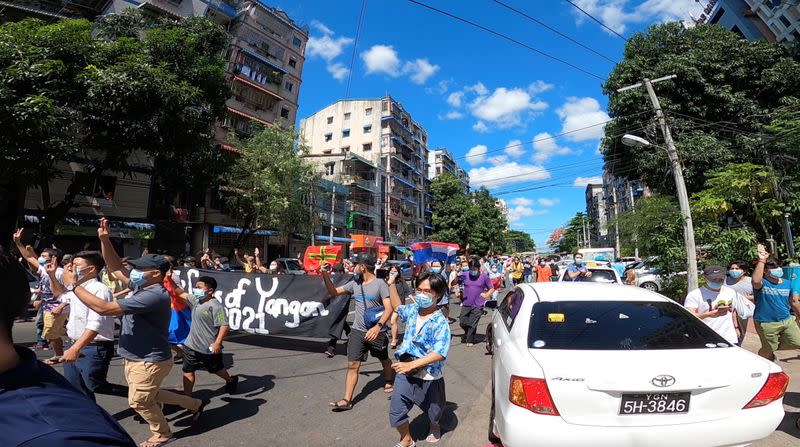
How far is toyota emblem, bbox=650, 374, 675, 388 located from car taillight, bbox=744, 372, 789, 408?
1.92 feet

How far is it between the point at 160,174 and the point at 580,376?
2628 centimetres

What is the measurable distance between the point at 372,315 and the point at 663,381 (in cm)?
328

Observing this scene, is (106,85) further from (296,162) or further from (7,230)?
(296,162)

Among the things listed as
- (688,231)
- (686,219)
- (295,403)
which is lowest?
(295,403)

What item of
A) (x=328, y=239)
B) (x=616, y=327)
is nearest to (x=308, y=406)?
(x=616, y=327)

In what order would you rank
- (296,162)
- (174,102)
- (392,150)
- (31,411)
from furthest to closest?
(392,150) < (296,162) < (174,102) < (31,411)

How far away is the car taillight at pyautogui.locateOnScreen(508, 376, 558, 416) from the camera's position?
278 cm

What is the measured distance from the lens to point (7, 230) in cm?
1883

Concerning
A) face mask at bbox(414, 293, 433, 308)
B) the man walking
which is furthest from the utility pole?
the man walking

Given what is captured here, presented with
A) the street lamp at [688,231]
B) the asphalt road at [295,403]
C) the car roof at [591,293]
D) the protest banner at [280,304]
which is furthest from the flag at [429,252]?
the car roof at [591,293]

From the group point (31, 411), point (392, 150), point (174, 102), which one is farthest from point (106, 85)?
point (392, 150)

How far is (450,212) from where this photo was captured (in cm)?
5097

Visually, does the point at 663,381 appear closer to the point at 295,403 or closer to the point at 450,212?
the point at 295,403

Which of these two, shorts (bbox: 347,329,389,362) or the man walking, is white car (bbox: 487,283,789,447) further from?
the man walking
